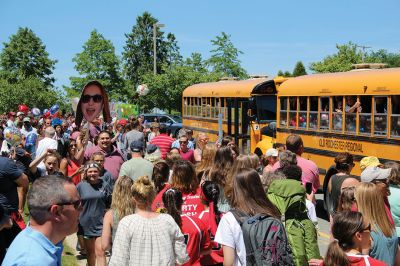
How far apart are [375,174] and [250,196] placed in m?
2.17

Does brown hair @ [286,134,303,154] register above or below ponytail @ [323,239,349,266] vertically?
above

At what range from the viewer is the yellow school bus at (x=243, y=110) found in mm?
16734

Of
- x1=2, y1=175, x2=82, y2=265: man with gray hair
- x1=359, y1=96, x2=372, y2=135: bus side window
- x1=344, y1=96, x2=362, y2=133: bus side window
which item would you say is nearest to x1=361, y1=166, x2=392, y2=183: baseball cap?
x1=2, y1=175, x2=82, y2=265: man with gray hair

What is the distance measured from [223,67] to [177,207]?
3883cm

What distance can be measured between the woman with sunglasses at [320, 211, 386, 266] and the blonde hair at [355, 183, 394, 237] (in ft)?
2.47

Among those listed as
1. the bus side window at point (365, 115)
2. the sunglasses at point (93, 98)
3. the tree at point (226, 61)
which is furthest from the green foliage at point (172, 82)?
the sunglasses at point (93, 98)

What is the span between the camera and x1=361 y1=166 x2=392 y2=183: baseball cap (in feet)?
19.4

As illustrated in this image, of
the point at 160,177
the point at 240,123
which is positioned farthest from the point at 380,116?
the point at 240,123

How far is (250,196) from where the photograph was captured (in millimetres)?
4348

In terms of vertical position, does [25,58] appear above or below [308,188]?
above

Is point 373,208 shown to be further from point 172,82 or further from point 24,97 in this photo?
point 24,97

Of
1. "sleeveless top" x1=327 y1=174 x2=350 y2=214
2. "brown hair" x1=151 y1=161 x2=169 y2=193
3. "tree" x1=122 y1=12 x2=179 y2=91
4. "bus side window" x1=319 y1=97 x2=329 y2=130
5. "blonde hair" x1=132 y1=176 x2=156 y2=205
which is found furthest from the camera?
"tree" x1=122 y1=12 x2=179 y2=91

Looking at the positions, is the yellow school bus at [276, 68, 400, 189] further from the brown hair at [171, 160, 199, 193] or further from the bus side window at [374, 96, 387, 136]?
the brown hair at [171, 160, 199, 193]

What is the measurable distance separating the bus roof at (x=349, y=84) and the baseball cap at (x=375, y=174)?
441cm
